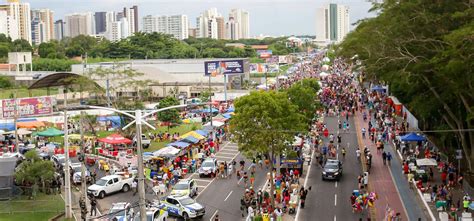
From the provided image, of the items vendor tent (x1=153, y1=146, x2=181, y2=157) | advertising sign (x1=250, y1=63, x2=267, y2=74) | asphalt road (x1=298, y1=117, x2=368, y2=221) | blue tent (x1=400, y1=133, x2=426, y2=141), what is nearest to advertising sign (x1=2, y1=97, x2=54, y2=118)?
vendor tent (x1=153, y1=146, x2=181, y2=157)

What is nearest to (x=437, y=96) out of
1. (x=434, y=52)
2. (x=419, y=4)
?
(x=434, y=52)

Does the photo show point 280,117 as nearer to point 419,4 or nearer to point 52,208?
point 419,4

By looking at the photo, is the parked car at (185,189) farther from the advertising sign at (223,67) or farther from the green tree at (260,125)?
the advertising sign at (223,67)

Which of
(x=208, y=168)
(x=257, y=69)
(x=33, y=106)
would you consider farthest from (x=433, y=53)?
(x=257, y=69)

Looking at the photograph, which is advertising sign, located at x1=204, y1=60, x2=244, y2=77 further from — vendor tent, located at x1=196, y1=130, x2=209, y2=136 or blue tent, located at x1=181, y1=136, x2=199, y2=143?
blue tent, located at x1=181, y1=136, x2=199, y2=143

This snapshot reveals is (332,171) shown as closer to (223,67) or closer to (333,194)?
(333,194)
